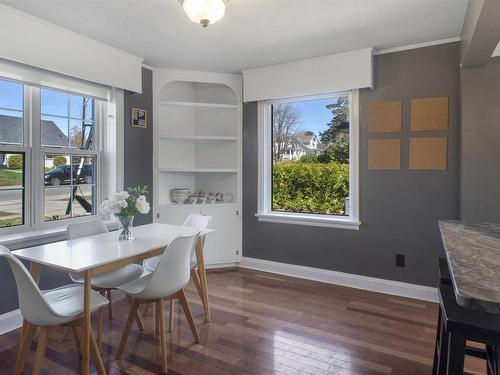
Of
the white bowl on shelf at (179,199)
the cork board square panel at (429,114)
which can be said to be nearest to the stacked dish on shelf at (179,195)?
the white bowl on shelf at (179,199)

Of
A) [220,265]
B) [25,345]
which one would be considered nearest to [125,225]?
[25,345]

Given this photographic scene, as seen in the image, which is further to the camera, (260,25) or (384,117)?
(384,117)

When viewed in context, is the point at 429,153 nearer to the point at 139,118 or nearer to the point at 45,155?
the point at 139,118

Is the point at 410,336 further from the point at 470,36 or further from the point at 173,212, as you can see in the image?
the point at 173,212

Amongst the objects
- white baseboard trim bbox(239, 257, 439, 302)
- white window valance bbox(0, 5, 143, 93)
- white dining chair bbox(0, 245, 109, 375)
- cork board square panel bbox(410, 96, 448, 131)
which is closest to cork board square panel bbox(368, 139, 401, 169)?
cork board square panel bbox(410, 96, 448, 131)

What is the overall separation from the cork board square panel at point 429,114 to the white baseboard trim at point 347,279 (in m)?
1.53

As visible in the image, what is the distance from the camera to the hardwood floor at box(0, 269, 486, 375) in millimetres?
2131

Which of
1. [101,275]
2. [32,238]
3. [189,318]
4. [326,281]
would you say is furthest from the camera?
[326,281]

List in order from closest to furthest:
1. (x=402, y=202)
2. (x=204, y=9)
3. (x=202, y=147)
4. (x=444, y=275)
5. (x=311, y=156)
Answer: (x=444, y=275)
(x=204, y=9)
(x=402, y=202)
(x=311, y=156)
(x=202, y=147)

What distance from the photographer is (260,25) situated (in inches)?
110

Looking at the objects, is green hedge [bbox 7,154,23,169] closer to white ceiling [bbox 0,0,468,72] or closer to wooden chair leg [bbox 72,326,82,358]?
white ceiling [bbox 0,0,468,72]

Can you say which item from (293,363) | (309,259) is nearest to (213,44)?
(309,259)

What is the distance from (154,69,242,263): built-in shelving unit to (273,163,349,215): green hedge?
53 centimetres

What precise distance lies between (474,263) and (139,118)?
3.42 metres
